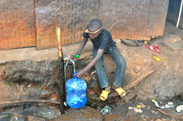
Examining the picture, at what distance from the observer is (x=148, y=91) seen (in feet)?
14.4

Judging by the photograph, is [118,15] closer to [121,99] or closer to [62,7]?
[62,7]

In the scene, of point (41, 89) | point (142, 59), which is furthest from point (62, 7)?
point (142, 59)

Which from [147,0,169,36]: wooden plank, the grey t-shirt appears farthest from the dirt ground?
the grey t-shirt

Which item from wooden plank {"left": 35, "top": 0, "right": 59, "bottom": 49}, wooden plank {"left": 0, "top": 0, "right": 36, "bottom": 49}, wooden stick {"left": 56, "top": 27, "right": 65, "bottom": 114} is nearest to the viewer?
wooden stick {"left": 56, "top": 27, "right": 65, "bottom": 114}

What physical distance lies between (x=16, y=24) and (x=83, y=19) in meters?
1.38

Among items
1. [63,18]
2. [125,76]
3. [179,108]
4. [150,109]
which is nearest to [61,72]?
[63,18]

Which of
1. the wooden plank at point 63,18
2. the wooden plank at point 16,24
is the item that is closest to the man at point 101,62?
the wooden plank at point 63,18

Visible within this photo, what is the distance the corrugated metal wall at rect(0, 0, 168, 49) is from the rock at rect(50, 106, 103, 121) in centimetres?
156

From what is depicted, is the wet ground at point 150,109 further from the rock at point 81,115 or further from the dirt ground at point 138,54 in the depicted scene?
the rock at point 81,115

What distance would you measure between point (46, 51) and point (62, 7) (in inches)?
37.1

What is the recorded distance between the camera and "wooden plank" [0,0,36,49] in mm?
3834

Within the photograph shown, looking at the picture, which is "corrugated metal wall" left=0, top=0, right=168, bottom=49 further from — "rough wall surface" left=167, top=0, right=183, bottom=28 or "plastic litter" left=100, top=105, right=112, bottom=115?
"plastic litter" left=100, top=105, right=112, bottom=115

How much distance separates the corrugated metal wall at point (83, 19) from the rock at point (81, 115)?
1.56m

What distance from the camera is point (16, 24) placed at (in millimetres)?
3980
